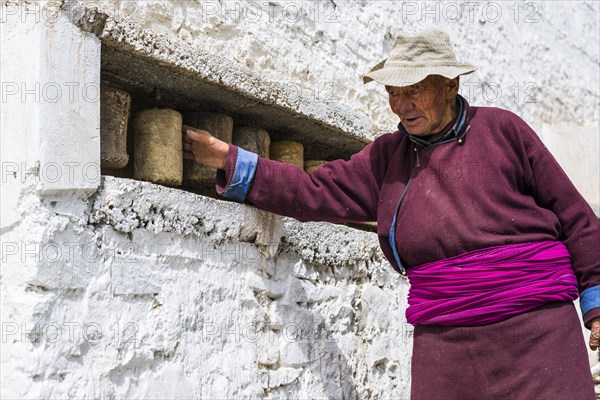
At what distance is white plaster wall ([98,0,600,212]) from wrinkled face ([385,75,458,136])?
632mm

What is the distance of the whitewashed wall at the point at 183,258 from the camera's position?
208cm

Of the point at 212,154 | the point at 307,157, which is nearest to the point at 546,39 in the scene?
the point at 307,157

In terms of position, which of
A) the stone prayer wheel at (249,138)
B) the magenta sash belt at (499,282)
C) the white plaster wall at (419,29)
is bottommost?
the magenta sash belt at (499,282)

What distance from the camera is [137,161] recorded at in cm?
260

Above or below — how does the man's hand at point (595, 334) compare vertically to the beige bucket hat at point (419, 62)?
below

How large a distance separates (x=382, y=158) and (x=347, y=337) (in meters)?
0.87

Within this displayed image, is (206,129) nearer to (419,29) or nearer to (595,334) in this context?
(595,334)

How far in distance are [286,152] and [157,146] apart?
0.76 meters

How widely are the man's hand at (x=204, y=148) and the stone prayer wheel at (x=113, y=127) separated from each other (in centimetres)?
27

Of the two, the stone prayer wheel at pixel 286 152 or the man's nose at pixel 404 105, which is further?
the stone prayer wheel at pixel 286 152

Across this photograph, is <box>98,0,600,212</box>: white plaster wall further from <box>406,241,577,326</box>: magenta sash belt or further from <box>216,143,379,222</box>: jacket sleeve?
<box>406,241,577,326</box>: magenta sash belt

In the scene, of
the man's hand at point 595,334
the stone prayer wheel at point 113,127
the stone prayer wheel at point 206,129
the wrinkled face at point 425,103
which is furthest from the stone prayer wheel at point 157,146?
the man's hand at point 595,334

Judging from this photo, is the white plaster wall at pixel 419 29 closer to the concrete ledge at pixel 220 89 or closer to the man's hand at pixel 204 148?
the concrete ledge at pixel 220 89

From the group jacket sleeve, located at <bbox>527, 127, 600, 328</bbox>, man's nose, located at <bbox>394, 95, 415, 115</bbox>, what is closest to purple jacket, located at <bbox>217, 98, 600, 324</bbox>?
jacket sleeve, located at <bbox>527, 127, 600, 328</bbox>
